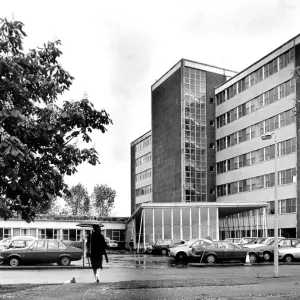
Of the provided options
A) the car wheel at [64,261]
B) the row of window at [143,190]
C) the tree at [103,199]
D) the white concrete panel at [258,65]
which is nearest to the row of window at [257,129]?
the white concrete panel at [258,65]

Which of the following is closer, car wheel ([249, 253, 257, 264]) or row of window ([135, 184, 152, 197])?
car wheel ([249, 253, 257, 264])

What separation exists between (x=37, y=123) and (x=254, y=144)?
59.7 metres

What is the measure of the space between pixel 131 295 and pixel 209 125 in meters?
67.5

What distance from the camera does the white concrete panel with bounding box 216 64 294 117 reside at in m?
62.5

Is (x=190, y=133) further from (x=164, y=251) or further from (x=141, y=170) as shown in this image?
(x=141, y=170)

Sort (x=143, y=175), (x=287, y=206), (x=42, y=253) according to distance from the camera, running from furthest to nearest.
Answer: (x=143, y=175)
(x=287, y=206)
(x=42, y=253)

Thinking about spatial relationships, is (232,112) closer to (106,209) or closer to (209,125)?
(209,125)

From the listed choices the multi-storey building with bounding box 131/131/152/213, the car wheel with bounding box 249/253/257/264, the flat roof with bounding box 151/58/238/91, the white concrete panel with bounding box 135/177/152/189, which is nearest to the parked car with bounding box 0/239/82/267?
the car wheel with bounding box 249/253/257/264

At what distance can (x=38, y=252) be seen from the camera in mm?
30375

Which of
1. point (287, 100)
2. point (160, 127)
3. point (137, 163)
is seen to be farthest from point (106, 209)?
point (287, 100)

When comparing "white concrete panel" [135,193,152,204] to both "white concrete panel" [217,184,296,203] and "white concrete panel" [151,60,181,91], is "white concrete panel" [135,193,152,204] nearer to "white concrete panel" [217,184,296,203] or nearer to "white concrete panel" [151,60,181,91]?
"white concrete panel" [151,60,181,91]

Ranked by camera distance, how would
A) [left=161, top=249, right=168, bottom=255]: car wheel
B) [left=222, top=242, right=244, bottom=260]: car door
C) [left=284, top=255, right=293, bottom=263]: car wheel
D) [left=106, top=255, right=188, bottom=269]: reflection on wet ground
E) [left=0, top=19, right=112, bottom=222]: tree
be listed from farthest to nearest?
1. [left=161, top=249, right=168, bottom=255]: car wheel
2. [left=284, top=255, right=293, bottom=263]: car wheel
3. [left=222, top=242, right=244, bottom=260]: car door
4. [left=106, top=255, right=188, bottom=269]: reflection on wet ground
5. [left=0, top=19, right=112, bottom=222]: tree

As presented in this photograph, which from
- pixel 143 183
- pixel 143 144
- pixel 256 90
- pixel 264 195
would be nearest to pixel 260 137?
pixel 256 90

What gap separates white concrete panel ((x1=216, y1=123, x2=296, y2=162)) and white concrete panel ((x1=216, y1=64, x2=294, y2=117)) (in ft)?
17.7
